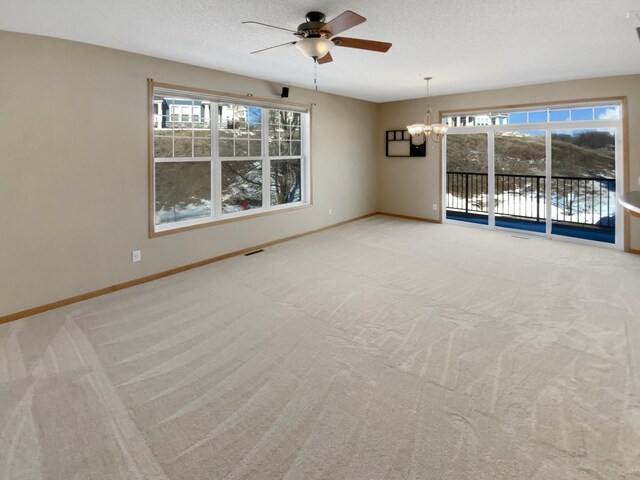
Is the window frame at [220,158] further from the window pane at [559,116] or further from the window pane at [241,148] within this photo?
the window pane at [559,116]

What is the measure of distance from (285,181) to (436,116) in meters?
3.39

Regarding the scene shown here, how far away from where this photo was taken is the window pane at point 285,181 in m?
6.27

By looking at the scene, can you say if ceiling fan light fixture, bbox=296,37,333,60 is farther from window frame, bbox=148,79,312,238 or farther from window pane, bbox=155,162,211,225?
window pane, bbox=155,162,211,225

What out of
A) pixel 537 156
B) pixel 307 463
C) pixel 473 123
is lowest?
pixel 307 463

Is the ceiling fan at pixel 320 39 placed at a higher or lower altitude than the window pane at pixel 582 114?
lower

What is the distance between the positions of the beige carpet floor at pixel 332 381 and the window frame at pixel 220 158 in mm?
1048

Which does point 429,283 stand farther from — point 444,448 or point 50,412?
point 50,412

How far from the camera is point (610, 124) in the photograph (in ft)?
18.2

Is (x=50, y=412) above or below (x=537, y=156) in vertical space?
below

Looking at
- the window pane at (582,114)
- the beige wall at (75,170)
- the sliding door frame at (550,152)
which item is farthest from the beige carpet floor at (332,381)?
the window pane at (582,114)

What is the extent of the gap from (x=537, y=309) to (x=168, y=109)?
4687mm

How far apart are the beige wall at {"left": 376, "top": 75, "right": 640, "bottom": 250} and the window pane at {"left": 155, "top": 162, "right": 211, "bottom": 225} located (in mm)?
4459

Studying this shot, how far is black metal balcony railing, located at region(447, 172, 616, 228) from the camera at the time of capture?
6277 millimetres

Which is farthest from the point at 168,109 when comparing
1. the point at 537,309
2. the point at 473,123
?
the point at 473,123
